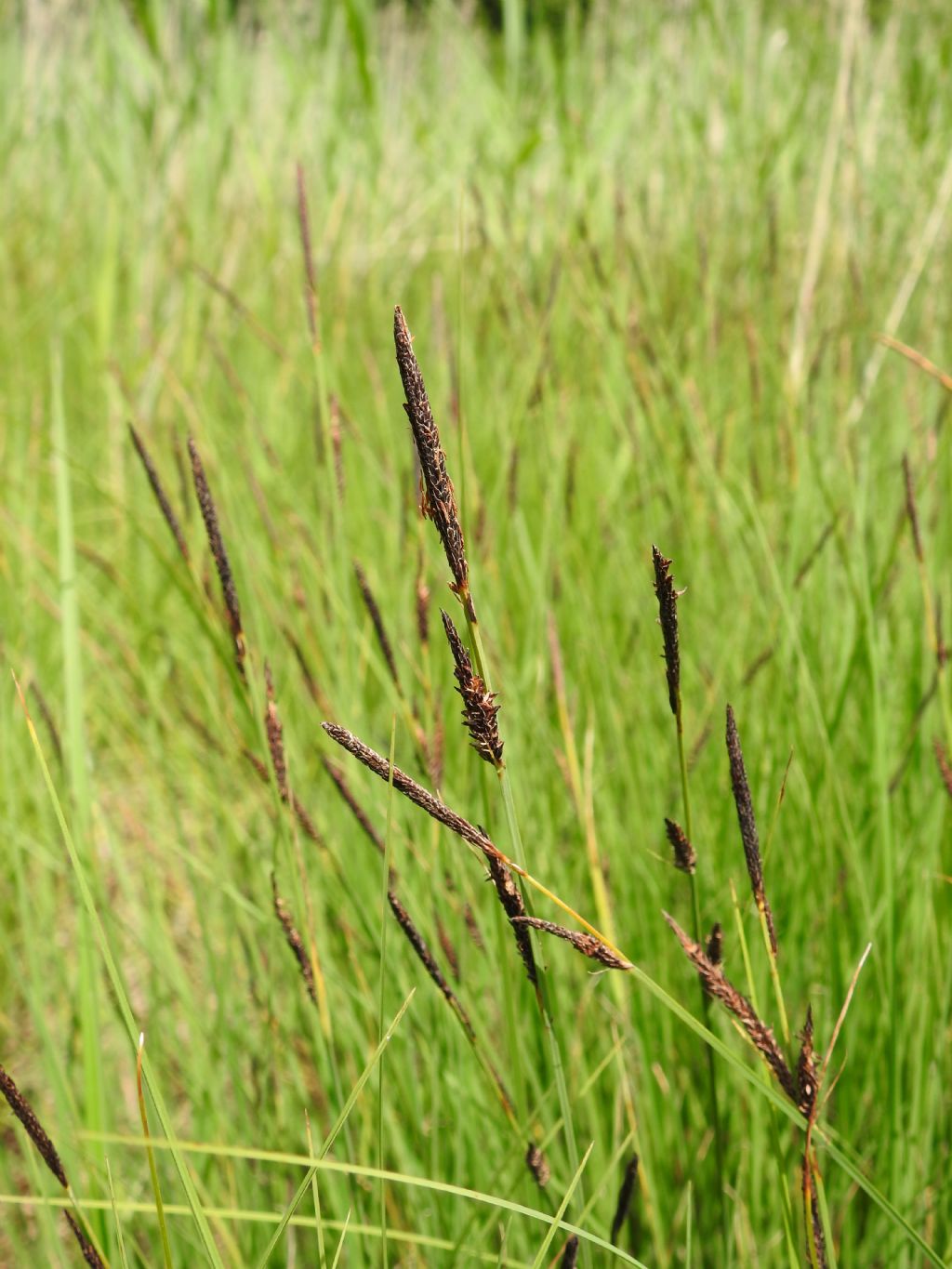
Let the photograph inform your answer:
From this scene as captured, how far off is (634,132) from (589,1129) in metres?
2.99

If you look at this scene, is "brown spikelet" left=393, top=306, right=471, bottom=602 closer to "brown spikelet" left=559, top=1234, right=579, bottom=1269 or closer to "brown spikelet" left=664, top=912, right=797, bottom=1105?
"brown spikelet" left=664, top=912, right=797, bottom=1105

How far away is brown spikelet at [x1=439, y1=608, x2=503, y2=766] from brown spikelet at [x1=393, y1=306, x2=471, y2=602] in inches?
0.9

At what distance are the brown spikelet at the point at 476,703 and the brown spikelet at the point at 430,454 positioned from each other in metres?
0.02

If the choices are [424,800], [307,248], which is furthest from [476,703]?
[307,248]

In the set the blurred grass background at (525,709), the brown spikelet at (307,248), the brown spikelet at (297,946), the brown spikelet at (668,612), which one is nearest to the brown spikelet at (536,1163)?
the blurred grass background at (525,709)

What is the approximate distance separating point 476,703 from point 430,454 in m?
0.08

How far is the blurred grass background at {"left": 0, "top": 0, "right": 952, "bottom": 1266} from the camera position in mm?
724

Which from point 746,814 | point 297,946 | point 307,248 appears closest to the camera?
point 746,814

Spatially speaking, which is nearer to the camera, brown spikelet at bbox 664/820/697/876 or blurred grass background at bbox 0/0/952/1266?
brown spikelet at bbox 664/820/697/876

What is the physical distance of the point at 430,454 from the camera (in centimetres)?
32

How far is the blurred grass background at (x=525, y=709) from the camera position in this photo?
2.38 feet

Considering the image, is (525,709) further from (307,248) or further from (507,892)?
(507,892)

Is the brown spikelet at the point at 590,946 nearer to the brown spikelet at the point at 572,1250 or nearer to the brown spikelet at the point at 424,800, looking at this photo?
the brown spikelet at the point at 424,800

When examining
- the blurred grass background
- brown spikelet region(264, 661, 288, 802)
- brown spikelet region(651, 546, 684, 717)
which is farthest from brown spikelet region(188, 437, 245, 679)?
brown spikelet region(651, 546, 684, 717)
